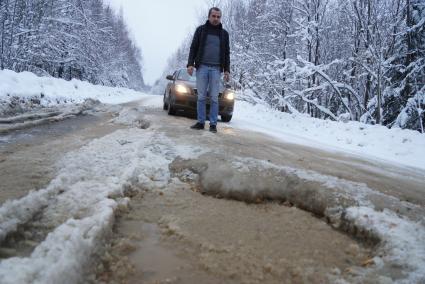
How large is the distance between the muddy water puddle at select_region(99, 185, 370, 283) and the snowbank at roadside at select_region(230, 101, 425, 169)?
170 inches

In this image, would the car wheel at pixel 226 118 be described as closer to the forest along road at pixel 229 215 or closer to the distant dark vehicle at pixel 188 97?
the distant dark vehicle at pixel 188 97

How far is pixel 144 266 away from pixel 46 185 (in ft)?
3.97

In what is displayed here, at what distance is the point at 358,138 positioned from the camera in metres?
8.88

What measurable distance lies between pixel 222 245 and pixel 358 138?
24.5ft

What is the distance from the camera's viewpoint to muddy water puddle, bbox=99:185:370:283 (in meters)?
1.92

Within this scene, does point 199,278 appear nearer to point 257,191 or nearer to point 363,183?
point 257,191

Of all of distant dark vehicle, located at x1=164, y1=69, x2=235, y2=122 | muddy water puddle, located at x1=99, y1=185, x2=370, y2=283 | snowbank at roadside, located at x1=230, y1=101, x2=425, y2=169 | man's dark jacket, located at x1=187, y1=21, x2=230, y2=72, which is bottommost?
snowbank at roadside, located at x1=230, y1=101, x2=425, y2=169

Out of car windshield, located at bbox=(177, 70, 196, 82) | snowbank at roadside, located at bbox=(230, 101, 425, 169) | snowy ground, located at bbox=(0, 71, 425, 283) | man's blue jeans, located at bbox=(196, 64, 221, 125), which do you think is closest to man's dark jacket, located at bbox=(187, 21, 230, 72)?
man's blue jeans, located at bbox=(196, 64, 221, 125)

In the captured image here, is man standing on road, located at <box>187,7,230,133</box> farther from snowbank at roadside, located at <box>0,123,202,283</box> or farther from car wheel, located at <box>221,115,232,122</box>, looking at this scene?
car wheel, located at <box>221,115,232,122</box>

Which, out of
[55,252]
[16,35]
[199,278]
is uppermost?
[16,35]

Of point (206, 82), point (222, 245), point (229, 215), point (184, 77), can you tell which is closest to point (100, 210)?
point (222, 245)

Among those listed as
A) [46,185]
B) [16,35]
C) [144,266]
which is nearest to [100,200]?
[46,185]

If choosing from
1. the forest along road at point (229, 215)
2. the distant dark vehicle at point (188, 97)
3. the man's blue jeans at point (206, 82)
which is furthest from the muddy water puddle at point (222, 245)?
the distant dark vehicle at point (188, 97)

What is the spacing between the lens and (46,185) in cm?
275
